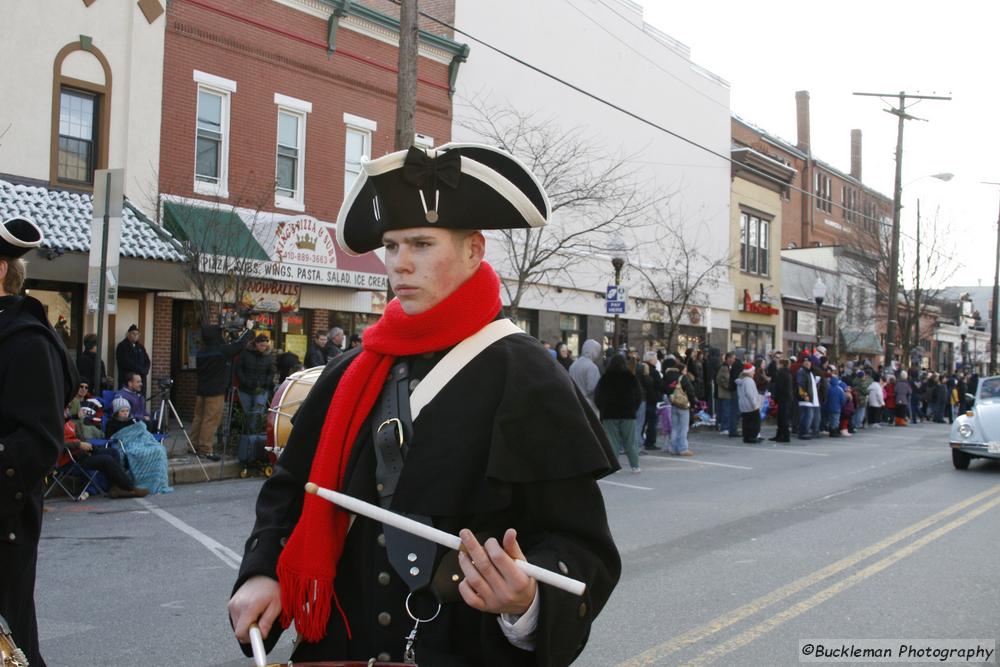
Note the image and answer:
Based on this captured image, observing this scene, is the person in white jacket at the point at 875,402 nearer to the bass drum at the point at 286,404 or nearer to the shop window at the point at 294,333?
the shop window at the point at 294,333

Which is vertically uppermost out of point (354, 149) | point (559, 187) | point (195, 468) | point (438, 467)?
point (354, 149)

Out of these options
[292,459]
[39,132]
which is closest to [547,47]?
[39,132]

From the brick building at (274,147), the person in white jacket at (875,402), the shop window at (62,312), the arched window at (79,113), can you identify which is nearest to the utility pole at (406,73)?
the brick building at (274,147)

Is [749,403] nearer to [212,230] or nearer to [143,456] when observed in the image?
[212,230]

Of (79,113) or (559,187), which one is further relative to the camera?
(559,187)

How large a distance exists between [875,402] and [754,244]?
37.7 feet

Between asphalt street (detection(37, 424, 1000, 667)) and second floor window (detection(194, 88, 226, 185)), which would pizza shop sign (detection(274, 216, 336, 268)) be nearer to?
second floor window (detection(194, 88, 226, 185))

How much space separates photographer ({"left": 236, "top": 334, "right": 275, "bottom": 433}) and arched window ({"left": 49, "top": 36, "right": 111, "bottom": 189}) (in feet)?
17.3

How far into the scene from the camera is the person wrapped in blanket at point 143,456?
11117mm

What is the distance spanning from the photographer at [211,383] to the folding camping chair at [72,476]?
7.01ft

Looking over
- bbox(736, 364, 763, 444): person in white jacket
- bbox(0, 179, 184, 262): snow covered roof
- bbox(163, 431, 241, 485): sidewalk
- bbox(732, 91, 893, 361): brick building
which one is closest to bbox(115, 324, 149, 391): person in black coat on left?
bbox(0, 179, 184, 262): snow covered roof

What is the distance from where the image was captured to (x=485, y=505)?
217 centimetres

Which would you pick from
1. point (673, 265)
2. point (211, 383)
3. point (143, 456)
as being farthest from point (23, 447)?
point (673, 265)

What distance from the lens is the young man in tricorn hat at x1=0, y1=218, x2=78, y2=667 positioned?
3.04 m
